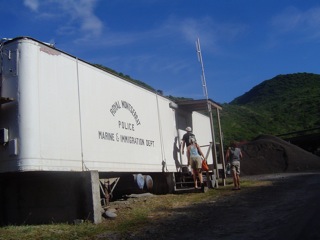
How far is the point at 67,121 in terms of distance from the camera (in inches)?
A: 312

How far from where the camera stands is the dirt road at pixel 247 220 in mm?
6109

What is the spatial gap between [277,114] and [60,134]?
5301 centimetres

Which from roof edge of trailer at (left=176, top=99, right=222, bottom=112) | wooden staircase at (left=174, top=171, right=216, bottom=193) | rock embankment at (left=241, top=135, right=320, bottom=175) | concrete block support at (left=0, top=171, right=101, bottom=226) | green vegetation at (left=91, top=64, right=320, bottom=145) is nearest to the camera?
concrete block support at (left=0, top=171, right=101, bottom=226)

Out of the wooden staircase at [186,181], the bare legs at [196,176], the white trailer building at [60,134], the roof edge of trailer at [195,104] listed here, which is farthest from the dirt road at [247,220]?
the roof edge of trailer at [195,104]

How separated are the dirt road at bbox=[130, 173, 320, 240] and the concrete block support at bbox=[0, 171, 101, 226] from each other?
134cm

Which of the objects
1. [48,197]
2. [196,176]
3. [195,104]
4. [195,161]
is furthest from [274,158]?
[48,197]

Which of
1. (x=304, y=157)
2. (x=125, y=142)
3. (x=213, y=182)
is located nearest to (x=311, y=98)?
(x=304, y=157)

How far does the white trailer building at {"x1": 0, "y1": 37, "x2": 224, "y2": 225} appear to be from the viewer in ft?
23.6

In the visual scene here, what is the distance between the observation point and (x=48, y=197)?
8164mm

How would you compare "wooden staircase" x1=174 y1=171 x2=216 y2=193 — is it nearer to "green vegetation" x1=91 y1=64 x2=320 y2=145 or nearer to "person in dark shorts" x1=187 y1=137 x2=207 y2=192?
"person in dark shorts" x1=187 y1=137 x2=207 y2=192

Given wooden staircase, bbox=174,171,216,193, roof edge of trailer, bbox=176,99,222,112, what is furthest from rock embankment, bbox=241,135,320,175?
wooden staircase, bbox=174,171,216,193

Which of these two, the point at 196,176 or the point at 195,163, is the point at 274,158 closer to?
the point at 196,176

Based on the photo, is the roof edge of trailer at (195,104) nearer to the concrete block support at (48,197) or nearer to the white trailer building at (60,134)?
the white trailer building at (60,134)

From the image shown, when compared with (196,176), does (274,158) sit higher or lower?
higher
